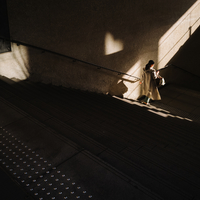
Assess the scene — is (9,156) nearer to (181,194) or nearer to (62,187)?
(62,187)

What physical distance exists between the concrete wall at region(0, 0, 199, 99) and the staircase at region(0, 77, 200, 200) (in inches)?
75.7

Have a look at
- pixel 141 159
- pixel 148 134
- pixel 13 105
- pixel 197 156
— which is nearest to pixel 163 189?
pixel 141 159

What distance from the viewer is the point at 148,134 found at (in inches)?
151

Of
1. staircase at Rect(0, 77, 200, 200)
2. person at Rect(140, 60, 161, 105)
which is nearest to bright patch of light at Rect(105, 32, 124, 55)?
person at Rect(140, 60, 161, 105)

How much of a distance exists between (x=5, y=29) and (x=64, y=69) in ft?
6.37

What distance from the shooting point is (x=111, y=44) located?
24.1 feet

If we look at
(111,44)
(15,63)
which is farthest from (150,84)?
(15,63)

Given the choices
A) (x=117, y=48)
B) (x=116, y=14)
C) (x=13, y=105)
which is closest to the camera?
(x=13, y=105)

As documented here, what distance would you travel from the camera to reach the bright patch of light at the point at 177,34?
9367mm

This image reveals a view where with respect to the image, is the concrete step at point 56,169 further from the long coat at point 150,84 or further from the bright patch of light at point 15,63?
the long coat at point 150,84

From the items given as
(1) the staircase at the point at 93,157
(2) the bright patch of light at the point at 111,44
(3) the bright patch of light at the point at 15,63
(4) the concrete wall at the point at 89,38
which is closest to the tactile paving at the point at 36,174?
(1) the staircase at the point at 93,157

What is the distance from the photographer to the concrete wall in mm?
5535

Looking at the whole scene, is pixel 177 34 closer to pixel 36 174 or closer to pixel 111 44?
pixel 111 44

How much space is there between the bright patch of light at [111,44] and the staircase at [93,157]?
3.67 meters
